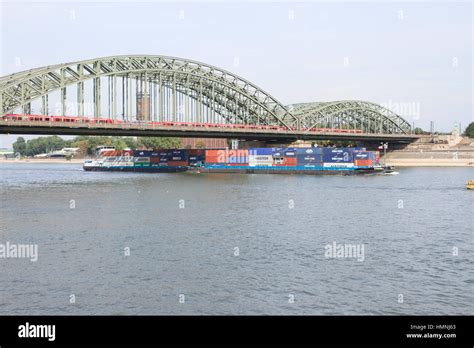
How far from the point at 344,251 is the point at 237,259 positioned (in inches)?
248

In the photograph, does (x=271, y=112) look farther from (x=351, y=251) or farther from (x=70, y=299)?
(x=70, y=299)

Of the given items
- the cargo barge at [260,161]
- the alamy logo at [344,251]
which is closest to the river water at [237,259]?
the alamy logo at [344,251]

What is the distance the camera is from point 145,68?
105m

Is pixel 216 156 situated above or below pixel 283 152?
below

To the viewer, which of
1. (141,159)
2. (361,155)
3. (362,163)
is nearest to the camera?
(362,163)

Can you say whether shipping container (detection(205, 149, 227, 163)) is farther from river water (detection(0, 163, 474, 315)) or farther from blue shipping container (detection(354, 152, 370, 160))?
river water (detection(0, 163, 474, 315))

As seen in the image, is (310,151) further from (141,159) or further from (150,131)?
(141,159)

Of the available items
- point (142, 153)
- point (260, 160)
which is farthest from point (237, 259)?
point (142, 153)

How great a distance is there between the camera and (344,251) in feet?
108

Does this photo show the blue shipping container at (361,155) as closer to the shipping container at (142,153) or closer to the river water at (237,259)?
the shipping container at (142,153)

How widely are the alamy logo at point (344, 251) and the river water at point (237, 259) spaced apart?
278 mm
